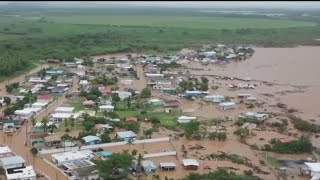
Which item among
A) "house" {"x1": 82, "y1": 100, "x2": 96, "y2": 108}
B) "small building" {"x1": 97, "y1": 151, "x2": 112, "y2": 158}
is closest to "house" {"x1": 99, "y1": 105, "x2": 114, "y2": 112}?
"house" {"x1": 82, "y1": 100, "x2": 96, "y2": 108}

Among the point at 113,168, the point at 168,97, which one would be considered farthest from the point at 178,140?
the point at 168,97

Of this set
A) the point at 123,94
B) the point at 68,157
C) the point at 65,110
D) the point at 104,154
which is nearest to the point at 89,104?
the point at 65,110

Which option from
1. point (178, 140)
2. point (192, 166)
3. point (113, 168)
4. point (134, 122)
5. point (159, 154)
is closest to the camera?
point (113, 168)

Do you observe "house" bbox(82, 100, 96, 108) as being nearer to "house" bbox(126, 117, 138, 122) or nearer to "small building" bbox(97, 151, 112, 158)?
"house" bbox(126, 117, 138, 122)

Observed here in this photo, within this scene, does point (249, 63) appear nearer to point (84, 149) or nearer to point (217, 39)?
point (217, 39)

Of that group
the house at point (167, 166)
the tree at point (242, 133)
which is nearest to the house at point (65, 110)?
the house at point (167, 166)

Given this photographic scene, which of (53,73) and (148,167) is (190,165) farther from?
(53,73)

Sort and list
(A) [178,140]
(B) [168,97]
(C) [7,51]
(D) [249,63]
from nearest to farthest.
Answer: (A) [178,140], (B) [168,97], (D) [249,63], (C) [7,51]

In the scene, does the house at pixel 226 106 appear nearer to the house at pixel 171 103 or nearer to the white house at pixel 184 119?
the house at pixel 171 103
